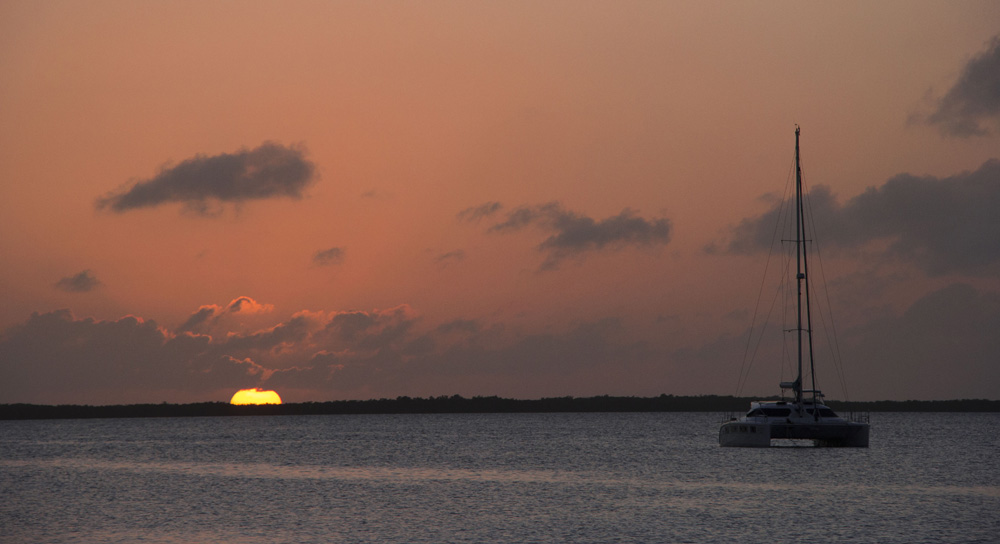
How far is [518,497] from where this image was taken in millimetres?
67000

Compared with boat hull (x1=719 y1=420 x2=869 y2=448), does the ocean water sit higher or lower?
lower

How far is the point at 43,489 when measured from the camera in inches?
3142

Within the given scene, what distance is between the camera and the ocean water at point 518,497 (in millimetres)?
51031

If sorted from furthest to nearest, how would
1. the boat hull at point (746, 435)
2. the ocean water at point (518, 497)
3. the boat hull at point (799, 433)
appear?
the boat hull at point (746, 435) < the boat hull at point (799, 433) < the ocean water at point (518, 497)

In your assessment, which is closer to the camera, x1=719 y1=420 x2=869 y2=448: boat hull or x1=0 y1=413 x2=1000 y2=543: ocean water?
x1=0 y1=413 x2=1000 y2=543: ocean water

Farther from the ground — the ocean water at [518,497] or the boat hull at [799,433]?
the boat hull at [799,433]

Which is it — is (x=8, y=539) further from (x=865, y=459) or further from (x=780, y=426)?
(x=865, y=459)

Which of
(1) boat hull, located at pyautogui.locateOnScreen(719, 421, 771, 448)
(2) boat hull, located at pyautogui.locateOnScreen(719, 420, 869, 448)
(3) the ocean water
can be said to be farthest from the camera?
(1) boat hull, located at pyautogui.locateOnScreen(719, 421, 771, 448)

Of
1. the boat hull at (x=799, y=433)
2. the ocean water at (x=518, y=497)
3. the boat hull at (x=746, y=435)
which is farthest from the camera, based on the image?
the boat hull at (x=746, y=435)

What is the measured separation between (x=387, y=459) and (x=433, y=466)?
14.5 metres

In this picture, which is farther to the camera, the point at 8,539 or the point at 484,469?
the point at 484,469

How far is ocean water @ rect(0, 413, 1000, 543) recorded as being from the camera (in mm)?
51031

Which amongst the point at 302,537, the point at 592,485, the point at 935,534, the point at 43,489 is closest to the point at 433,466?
the point at 592,485

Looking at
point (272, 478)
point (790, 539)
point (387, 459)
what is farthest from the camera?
point (387, 459)
